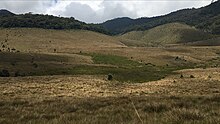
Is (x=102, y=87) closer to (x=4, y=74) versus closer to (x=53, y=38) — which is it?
(x=4, y=74)

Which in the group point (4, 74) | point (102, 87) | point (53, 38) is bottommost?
point (102, 87)

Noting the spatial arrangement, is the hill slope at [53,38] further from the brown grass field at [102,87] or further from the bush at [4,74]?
the bush at [4,74]

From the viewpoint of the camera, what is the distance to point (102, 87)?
1667 inches

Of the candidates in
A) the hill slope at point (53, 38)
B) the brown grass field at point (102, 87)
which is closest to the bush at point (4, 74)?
the brown grass field at point (102, 87)

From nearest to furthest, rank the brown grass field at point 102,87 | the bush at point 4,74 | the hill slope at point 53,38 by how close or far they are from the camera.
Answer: the brown grass field at point 102,87 → the bush at point 4,74 → the hill slope at point 53,38

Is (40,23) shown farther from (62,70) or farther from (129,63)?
(62,70)

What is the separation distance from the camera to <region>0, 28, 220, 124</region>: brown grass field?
13211mm

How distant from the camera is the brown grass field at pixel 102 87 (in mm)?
13211

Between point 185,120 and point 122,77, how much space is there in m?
47.5

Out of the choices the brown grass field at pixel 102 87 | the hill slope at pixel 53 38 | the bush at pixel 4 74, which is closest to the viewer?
the brown grass field at pixel 102 87

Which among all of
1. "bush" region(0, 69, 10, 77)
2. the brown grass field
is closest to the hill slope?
the brown grass field

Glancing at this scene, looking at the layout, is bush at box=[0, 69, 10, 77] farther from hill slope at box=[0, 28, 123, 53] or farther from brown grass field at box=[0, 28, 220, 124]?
hill slope at box=[0, 28, 123, 53]

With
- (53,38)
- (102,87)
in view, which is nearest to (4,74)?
(102,87)

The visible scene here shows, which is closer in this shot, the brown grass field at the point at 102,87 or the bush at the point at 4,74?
the brown grass field at the point at 102,87
